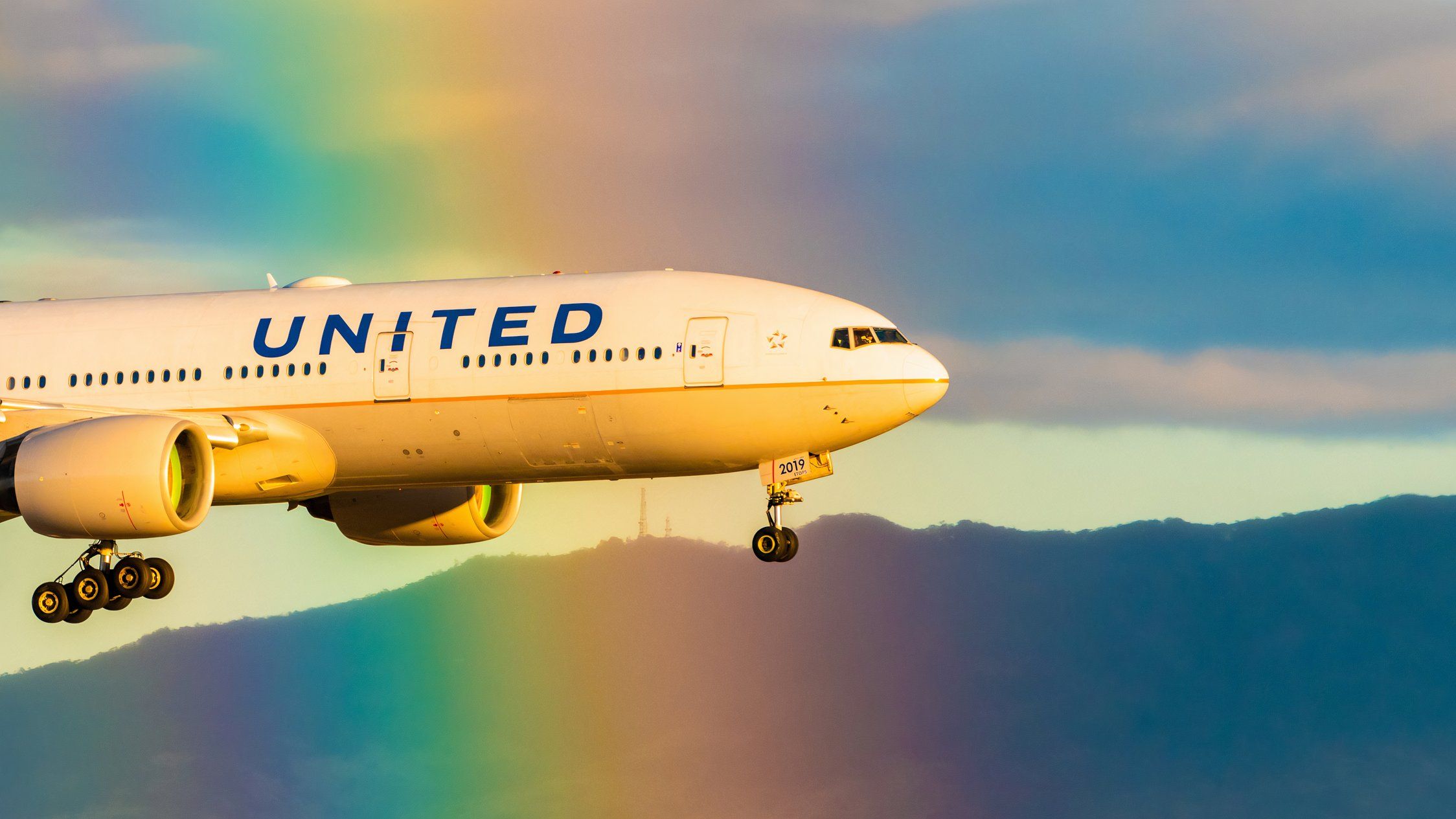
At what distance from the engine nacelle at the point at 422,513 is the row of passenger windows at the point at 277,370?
6816 mm

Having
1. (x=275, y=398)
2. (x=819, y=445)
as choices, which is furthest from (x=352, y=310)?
(x=819, y=445)

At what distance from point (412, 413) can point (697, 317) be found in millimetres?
6459

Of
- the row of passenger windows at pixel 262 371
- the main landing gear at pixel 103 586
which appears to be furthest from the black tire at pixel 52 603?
the row of passenger windows at pixel 262 371

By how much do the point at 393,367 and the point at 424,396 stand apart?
1025mm

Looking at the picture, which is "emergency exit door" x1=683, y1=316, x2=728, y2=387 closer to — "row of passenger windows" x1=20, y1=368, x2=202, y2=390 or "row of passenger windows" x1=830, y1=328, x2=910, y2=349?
"row of passenger windows" x1=830, y1=328, x2=910, y2=349

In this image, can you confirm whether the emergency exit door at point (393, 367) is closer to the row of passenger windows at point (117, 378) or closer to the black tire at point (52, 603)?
the row of passenger windows at point (117, 378)

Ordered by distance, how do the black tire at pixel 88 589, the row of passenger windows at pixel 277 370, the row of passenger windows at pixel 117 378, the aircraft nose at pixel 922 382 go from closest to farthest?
the aircraft nose at pixel 922 382
the row of passenger windows at pixel 277 370
the row of passenger windows at pixel 117 378
the black tire at pixel 88 589

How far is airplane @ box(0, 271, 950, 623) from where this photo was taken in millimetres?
38125

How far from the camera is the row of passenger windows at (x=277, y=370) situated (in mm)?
40844

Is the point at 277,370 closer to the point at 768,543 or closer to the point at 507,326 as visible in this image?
the point at 507,326

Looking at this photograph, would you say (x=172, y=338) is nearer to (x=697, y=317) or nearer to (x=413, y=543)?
(x=413, y=543)

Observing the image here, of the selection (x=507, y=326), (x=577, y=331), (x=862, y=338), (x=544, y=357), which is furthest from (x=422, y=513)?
(x=862, y=338)

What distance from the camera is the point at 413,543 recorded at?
161 feet

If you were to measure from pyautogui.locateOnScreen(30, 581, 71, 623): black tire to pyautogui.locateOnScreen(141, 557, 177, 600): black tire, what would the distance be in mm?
1785
